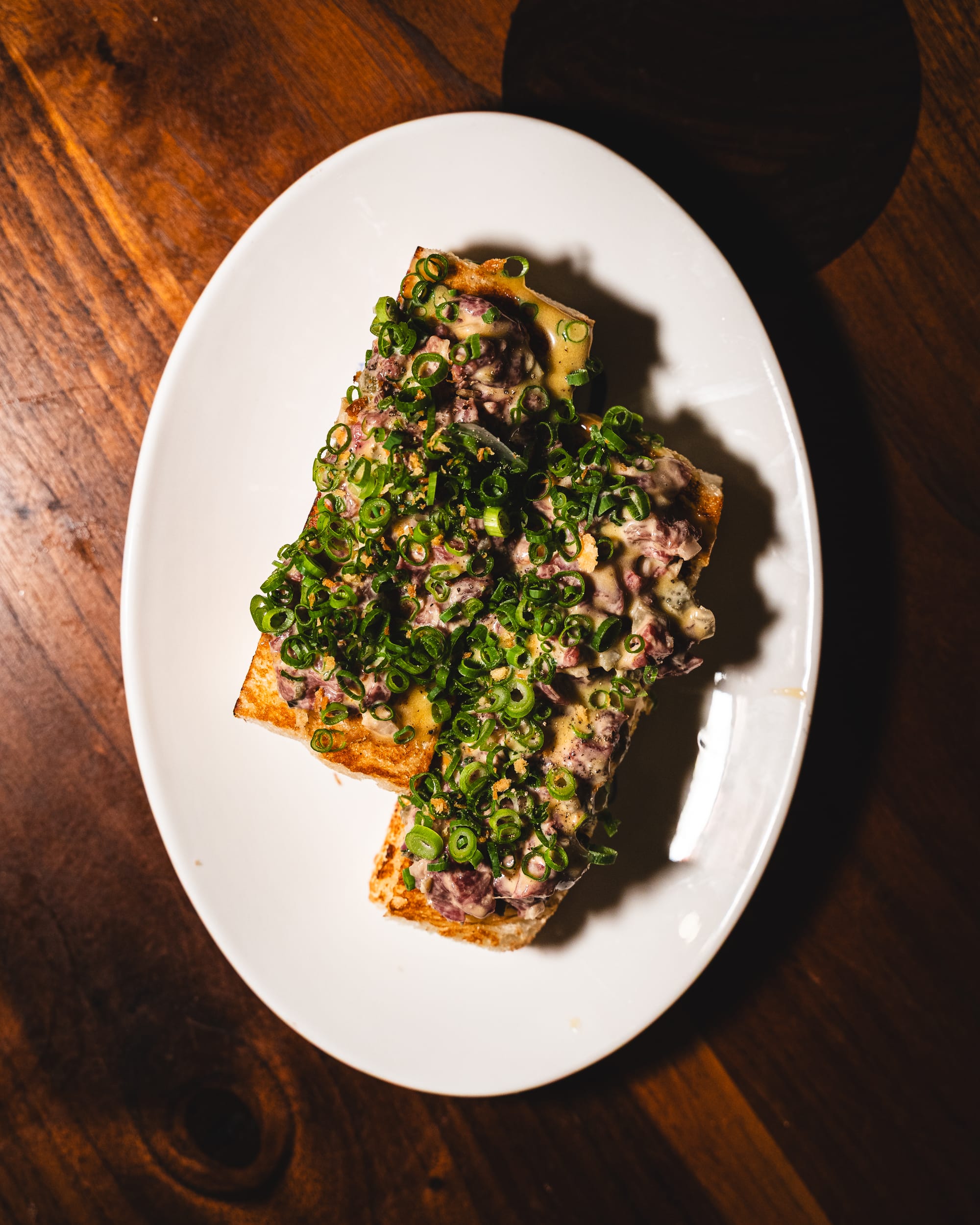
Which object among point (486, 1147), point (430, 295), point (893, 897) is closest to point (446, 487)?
point (430, 295)

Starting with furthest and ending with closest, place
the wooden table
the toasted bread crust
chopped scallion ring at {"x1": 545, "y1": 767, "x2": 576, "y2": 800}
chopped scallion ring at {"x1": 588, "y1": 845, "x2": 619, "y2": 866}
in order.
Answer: the wooden table < the toasted bread crust < chopped scallion ring at {"x1": 588, "y1": 845, "x2": 619, "y2": 866} < chopped scallion ring at {"x1": 545, "y1": 767, "x2": 576, "y2": 800}

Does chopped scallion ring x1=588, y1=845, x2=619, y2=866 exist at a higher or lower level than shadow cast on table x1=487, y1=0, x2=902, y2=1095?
lower

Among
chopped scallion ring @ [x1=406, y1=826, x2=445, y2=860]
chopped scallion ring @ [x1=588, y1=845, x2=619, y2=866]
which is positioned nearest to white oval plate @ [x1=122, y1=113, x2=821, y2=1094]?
chopped scallion ring @ [x1=588, y1=845, x2=619, y2=866]

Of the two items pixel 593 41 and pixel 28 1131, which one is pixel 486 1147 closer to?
pixel 28 1131

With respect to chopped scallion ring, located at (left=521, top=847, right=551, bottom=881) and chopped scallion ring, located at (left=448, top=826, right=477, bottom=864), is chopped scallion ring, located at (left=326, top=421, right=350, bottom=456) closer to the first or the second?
chopped scallion ring, located at (left=448, top=826, right=477, bottom=864)

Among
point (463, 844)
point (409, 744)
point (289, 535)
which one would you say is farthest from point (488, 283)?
point (463, 844)
